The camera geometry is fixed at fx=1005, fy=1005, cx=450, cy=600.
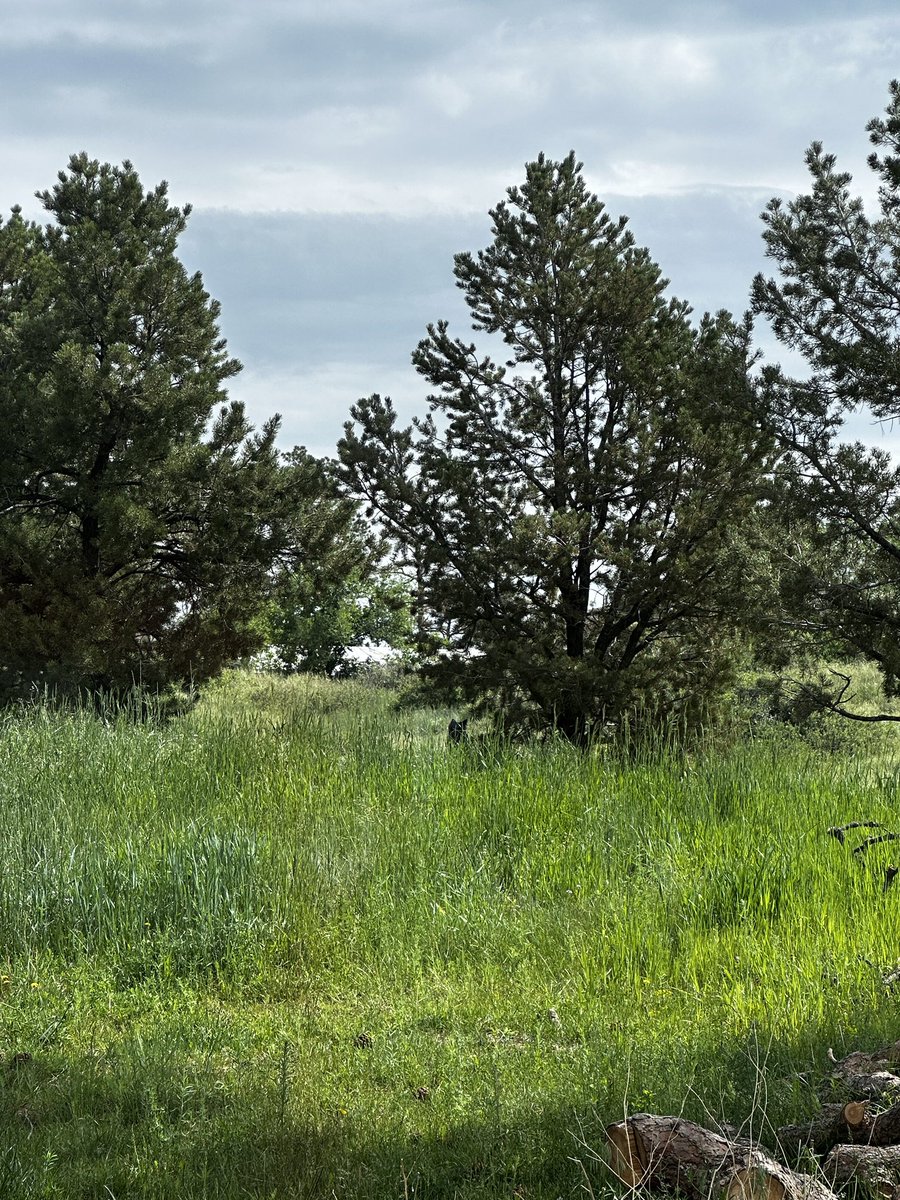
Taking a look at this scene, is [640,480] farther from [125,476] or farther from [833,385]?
[125,476]

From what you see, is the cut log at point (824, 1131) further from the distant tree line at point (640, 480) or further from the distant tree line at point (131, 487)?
the distant tree line at point (131, 487)

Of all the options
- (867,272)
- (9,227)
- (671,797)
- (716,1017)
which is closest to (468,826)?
(671,797)

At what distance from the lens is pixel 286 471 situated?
17.1 meters

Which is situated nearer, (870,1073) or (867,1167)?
(867,1167)

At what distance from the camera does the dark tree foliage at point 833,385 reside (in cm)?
988

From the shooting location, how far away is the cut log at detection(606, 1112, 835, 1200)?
2379 mm

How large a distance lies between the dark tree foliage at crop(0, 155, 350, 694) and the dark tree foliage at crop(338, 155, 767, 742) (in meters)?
3.78

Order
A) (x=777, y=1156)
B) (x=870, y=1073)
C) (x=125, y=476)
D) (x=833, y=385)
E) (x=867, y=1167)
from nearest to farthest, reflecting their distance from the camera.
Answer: (x=867, y=1167) → (x=777, y=1156) → (x=870, y=1073) → (x=833, y=385) → (x=125, y=476)

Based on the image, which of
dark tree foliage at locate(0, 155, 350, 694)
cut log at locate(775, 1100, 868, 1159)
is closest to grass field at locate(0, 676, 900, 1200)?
cut log at locate(775, 1100, 868, 1159)

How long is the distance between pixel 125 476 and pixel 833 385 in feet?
35.7

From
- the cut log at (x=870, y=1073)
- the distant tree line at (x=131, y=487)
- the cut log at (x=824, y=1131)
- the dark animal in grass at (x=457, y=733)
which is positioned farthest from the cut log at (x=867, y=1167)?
the distant tree line at (x=131, y=487)

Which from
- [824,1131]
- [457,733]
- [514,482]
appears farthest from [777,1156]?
[514,482]

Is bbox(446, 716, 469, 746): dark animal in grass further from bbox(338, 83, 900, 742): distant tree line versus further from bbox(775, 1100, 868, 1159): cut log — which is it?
bbox(775, 1100, 868, 1159): cut log

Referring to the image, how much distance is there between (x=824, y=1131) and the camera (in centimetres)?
281
